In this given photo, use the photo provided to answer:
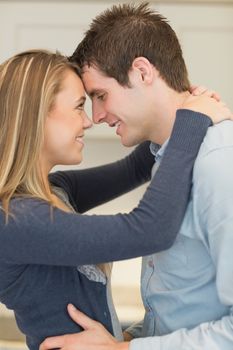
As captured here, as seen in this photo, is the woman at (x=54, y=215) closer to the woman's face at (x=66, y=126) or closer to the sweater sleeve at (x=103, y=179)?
the woman's face at (x=66, y=126)

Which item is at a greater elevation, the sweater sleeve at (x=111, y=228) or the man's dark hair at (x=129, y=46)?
the man's dark hair at (x=129, y=46)

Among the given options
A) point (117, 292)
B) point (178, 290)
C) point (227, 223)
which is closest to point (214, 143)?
point (227, 223)

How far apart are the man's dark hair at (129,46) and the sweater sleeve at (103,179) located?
1.04ft

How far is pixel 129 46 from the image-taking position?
972mm

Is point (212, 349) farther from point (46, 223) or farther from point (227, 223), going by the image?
point (46, 223)

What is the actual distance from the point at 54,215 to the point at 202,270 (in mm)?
286

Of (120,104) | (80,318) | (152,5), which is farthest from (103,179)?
(152,5)

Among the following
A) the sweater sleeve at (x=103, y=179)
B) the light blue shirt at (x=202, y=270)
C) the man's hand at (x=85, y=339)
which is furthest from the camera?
the sweater sleeve at (x=103, y=179)

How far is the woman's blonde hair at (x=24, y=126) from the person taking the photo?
90cm

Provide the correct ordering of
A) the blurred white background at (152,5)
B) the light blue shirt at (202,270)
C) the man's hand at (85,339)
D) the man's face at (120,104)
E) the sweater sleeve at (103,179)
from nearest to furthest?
the light blue shirt at (202,270) → the man's hand at (85,339) → the man's face at (120,104) → the sweater sleeve at (103,179) → the blurred white background at (152,5)

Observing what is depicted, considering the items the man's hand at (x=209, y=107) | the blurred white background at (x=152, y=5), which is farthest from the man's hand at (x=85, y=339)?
the blurred white background at (x=152, y=5)

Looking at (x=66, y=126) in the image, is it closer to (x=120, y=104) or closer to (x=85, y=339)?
(x=120, y=104)

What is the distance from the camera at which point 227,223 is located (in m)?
→ 0.75

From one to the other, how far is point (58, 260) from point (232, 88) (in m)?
0.97
